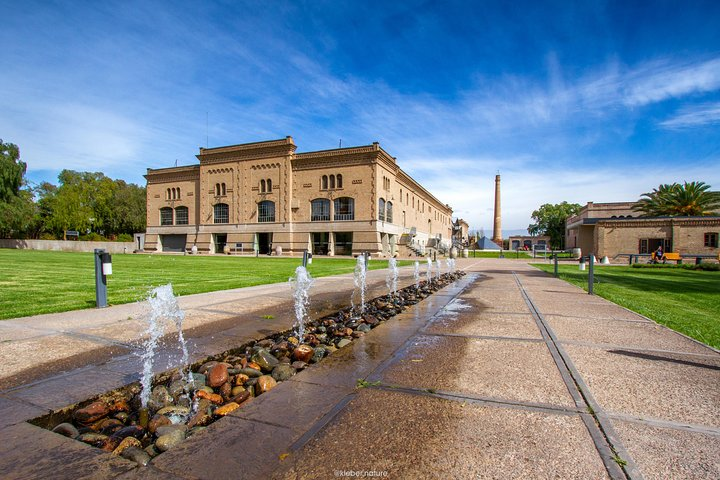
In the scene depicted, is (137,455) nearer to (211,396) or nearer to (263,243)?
(211,396)

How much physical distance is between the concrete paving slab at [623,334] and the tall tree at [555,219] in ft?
298

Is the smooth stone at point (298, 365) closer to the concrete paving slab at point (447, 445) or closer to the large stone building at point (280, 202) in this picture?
the concrete paving slab at point (447, 445)

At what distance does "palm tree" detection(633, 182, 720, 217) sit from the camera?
148 feet

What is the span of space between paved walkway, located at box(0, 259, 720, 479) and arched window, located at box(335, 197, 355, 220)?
3646 centimetres

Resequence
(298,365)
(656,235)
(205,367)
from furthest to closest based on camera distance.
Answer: (656,235) → (298,365) → (205,367)

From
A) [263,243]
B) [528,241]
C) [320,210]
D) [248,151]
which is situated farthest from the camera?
[528,241]

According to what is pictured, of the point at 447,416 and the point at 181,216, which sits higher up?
the point at 181,216

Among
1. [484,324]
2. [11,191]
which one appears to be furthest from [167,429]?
[11,191]

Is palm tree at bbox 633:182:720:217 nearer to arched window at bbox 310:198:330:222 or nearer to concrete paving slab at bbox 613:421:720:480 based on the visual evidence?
arched window at bbox 310:198:330:222

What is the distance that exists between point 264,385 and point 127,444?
1.14 m

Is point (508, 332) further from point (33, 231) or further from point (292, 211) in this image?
point (33, 231)

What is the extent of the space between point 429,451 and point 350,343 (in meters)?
2.71

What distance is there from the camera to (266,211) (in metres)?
44.3

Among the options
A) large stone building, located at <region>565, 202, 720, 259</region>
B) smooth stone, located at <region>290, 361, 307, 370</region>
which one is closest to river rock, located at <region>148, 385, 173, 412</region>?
smooth stone, located at <region>290, 361, 307, 370</region>
